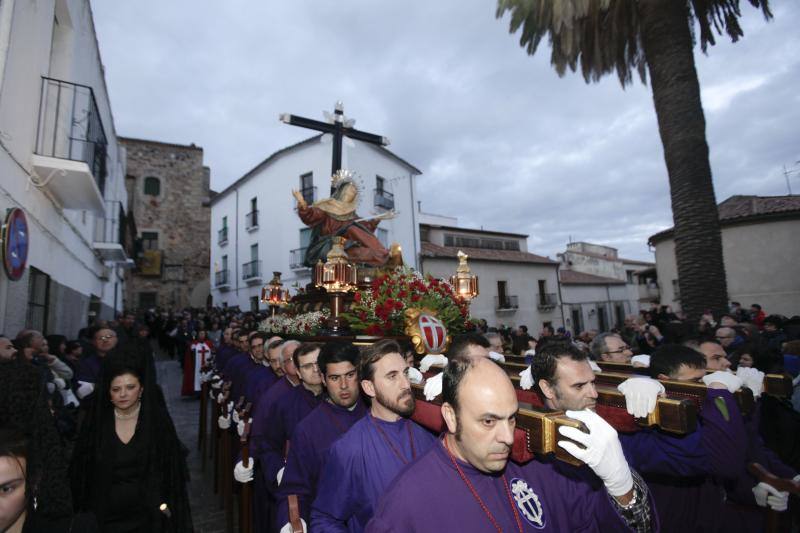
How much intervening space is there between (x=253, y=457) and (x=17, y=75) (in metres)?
6.07

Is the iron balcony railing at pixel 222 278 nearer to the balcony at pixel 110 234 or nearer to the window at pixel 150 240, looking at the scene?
the window at pixel 150 240

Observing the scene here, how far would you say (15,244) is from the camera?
508 centimetres

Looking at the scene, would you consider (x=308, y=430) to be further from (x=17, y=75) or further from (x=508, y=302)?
(x=508, y=302)

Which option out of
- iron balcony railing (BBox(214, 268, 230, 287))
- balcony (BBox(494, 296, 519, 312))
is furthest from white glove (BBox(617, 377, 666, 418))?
iron balcony railing (BBox(214, 268, 230, 287))

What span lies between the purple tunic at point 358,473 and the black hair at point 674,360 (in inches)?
68.9

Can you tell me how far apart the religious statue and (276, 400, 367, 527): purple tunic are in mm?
4705

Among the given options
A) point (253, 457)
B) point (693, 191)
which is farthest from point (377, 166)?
point (253, 457)

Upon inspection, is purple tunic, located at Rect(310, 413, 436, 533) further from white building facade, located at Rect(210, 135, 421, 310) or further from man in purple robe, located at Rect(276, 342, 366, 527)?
white building facade, located at Rect(210, 135, 421, 310)

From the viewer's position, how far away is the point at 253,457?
367 cm

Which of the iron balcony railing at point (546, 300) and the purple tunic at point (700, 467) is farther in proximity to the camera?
the iron balcony railing at point (546, 300)

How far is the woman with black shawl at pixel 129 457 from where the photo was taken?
2.67 m

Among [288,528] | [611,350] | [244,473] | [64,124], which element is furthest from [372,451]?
[64,124]

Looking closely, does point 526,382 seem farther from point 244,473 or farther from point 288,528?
point 244,473

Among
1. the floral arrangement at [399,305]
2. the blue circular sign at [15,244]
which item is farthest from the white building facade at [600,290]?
the blue circular sign at [15,244]
